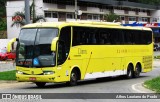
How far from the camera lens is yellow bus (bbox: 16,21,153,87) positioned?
2114 cm

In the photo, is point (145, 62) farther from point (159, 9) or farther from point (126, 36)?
point (159, 9)

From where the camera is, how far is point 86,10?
284 ft

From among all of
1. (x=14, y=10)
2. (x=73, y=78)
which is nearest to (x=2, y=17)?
(x=14, y=10)

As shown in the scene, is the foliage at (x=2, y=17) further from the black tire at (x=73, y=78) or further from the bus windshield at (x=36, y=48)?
the bus windshield at (x=36, y=48)

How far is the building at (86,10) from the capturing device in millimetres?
73588

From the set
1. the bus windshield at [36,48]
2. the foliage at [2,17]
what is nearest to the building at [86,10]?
the foliage at [2,17]

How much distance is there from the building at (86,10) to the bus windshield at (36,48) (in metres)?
43.3

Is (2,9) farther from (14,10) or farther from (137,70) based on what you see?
(137,70)

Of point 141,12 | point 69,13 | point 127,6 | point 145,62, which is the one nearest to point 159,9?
point 141,12

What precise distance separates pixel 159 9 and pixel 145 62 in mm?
88671

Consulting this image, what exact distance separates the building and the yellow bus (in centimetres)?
3794

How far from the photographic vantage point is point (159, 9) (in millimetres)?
117375

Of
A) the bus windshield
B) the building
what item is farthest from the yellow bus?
the building

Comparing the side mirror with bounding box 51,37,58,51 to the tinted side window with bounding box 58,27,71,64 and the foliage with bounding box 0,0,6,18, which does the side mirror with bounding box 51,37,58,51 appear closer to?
the tinted side window with bounding box 58,27,71,64
